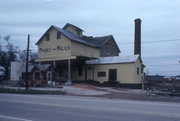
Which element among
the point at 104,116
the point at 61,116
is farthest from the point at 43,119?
the point at 104,116

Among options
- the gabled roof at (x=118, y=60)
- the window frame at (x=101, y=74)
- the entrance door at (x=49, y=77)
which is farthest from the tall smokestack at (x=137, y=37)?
the entrance door at (x=49, y=77)

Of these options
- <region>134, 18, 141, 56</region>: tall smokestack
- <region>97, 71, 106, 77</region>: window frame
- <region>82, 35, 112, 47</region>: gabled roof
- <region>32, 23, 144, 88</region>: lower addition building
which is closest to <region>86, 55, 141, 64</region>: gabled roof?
<region>32, 23, 144, 88</region>: lower addition building

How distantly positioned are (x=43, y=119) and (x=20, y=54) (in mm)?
71271

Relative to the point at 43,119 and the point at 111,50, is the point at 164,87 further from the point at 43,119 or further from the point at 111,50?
the point at 43,119

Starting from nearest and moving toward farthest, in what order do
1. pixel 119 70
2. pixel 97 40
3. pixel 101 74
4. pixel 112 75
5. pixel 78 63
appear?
pixel 119 70 < pixel 112 75 < pixel 101 74 < pixel 78 63 < pixel 97 40

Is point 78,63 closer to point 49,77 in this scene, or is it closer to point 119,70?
point 49,77

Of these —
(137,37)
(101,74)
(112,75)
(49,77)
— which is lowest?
(49,77)

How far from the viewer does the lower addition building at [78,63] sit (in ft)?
127

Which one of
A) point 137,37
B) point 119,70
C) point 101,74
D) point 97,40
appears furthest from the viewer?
point 97,40

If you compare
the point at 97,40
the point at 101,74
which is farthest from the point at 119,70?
the point at 97,40

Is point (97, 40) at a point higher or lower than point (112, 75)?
higher

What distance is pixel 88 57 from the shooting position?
42.6 meters

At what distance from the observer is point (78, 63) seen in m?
44.2

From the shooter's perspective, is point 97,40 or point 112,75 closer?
point 112,75
